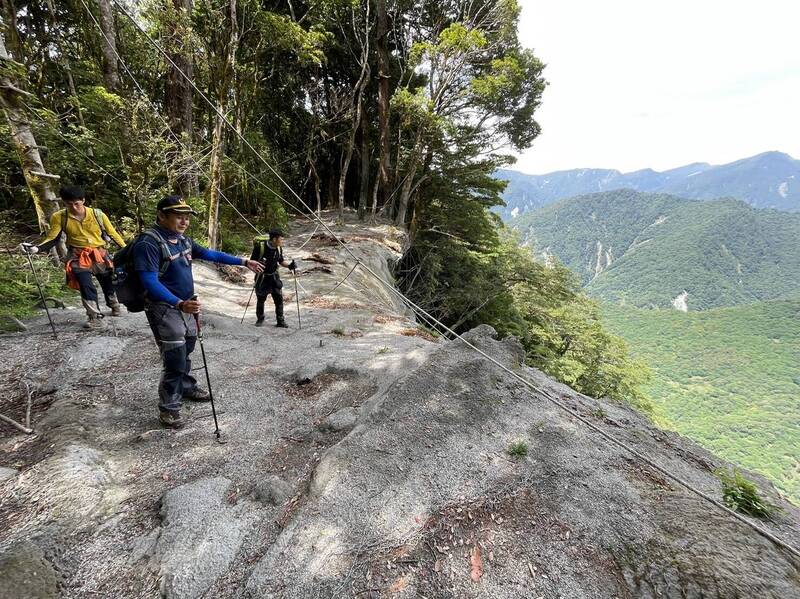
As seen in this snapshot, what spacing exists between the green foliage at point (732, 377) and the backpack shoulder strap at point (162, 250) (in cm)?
5813

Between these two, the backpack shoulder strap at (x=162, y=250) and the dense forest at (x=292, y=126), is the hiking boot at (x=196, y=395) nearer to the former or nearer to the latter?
the backpack shoulder strap at (x=162, y=250)

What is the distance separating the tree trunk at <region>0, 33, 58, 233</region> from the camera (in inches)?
232

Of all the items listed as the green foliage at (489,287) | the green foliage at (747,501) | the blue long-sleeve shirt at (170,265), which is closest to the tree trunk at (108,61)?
the blue long-sleeve shirt at (170,265)

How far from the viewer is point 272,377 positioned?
221 inches

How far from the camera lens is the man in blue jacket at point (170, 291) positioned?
11.5 ft

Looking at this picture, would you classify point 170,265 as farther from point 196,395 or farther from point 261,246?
point 261,246

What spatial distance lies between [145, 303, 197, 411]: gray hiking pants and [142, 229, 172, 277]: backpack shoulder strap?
1.23 ft

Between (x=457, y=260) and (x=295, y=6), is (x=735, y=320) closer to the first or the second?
(x=457, y=260)

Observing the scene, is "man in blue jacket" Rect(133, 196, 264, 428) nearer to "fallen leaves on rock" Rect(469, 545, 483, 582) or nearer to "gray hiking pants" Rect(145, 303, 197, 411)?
"gray hiking pants" Rect(145, 303, 197, 411)

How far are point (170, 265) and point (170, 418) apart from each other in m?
1.69

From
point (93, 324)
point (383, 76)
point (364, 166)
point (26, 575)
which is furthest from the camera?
point (364, 166)

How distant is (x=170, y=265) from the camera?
379 centimetres

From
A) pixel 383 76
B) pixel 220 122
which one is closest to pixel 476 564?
pixel 220 122

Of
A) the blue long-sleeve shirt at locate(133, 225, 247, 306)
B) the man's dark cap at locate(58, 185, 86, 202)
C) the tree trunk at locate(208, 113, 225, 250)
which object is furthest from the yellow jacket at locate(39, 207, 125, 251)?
the tree trunk at locate(208, 113, 225, 250)
